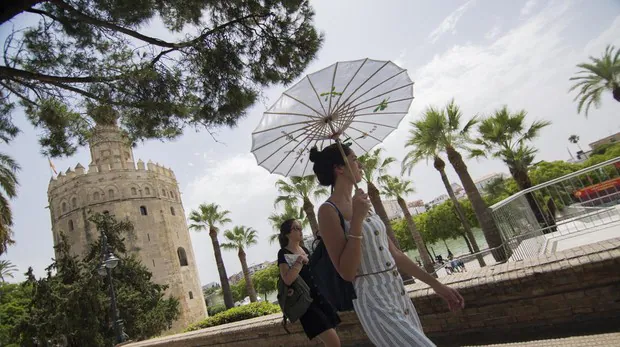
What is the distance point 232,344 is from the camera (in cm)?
575

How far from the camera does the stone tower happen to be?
3106 cm

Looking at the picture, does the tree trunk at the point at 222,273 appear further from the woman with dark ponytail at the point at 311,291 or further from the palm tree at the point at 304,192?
the woman with dark ponytail at the point at 311,291

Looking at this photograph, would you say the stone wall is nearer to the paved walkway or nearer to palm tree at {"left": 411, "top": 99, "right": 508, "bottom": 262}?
the paved walkway

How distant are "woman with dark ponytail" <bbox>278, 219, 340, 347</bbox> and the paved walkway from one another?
1.68m

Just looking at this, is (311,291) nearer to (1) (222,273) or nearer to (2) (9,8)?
(2) (9,8)

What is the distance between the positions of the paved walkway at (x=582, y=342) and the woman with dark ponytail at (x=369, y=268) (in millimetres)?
1500

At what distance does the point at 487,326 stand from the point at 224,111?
545 centimetres

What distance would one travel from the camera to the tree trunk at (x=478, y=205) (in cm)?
1434

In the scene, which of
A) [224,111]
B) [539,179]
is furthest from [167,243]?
[539,179]

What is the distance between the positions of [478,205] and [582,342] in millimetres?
14365

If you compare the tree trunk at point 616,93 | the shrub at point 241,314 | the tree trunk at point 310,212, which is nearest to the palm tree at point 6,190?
the shrub at point 241,314

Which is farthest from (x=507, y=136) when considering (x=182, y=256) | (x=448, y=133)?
(x=182, y=256)

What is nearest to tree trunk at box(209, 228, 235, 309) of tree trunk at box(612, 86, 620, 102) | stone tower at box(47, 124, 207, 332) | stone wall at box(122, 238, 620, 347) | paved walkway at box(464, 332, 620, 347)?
stone tower at box(47, 124, 207, 332)

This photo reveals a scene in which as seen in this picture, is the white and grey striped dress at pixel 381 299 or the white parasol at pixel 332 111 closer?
the white and grey striped dress at pixel 381 299
